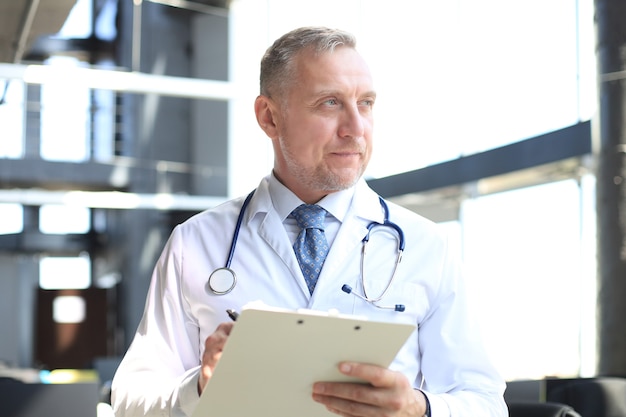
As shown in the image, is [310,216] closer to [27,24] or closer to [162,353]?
[162,353]

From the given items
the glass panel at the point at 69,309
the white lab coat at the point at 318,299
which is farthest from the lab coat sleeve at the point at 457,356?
the glass panel at the point at 69,309

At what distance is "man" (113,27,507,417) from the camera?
5.28 feet

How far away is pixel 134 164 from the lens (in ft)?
29.5

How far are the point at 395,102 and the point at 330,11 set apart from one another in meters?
1.60

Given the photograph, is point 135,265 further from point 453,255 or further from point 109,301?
point 453,255

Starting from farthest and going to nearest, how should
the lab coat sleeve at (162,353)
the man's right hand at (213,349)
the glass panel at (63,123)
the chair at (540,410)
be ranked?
the glass panel at (63,123) → the chair at (540,410) → the lab coat sleeve at (162,353) → the man's right hand at (213,349)

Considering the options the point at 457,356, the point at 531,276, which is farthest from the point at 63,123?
the point at 457,356

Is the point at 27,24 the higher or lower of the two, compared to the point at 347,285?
higher

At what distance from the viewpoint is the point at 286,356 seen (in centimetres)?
129

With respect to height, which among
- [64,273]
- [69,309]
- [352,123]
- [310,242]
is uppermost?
[352,123]

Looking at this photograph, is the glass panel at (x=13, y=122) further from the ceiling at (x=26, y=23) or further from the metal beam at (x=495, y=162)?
the metal beam at (x=495, y=162)

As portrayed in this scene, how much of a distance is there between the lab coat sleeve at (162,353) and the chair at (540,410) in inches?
49.4

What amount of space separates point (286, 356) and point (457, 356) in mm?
427

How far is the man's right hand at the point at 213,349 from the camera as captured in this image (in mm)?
1325
